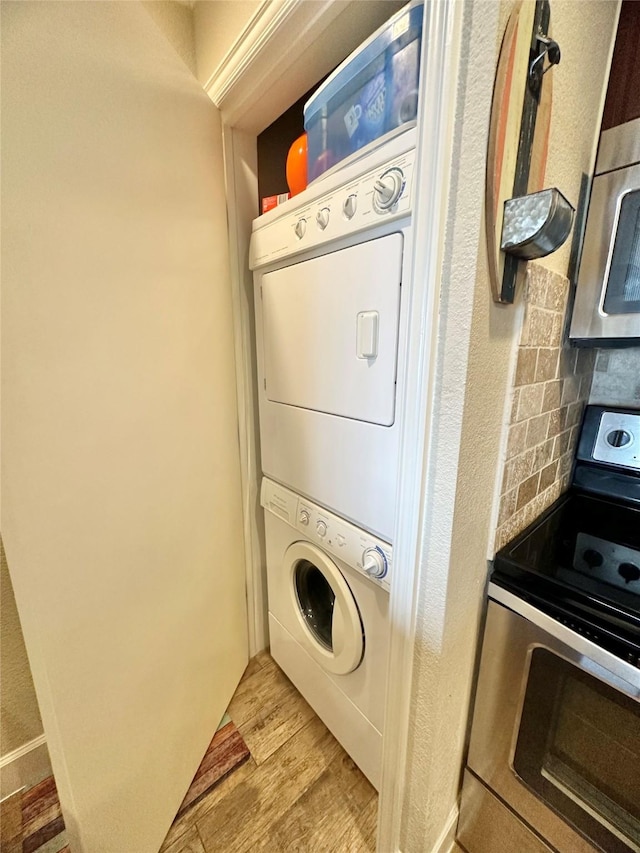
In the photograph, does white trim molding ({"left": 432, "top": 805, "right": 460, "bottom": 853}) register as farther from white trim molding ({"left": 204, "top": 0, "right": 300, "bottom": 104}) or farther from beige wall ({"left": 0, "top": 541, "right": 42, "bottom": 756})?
white trim molding ({"left": 204, "top": 0, "right": 300, "bottom": 104})

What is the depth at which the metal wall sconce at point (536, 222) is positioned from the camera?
519mm

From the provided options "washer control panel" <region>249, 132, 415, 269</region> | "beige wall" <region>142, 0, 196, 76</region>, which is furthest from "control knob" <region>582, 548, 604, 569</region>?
"beige wall" <region>142, 0, 196, 76</region>

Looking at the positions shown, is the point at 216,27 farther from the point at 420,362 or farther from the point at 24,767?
the point at 24,767

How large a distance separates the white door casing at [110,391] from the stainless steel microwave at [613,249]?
105 cm

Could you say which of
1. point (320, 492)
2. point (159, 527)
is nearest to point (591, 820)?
point (320, 492)

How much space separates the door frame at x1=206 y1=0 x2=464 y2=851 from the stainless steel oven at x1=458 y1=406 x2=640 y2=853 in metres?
0.23

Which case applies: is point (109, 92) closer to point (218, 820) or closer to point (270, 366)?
point (270, 366)

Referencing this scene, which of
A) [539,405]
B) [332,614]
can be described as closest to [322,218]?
[539,405]

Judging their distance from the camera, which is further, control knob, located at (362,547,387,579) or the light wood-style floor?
the light wood-style floor

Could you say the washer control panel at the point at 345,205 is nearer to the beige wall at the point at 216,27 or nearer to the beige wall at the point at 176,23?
the beige wall at the point at 216,27

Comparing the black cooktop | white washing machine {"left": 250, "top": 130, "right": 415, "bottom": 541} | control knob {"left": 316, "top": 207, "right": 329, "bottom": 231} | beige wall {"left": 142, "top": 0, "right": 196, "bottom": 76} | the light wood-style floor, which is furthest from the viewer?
beige wall {"left": 142, "top": 0, "right": 196, "bottom": 76}

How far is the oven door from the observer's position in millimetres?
633

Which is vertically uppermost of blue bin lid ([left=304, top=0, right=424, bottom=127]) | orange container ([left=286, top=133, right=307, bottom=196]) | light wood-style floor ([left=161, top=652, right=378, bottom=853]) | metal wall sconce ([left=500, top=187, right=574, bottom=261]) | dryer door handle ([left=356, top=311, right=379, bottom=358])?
blue bin lid ([left=304, top=0, right=424, bottom=127])

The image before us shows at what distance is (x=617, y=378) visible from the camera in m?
1.15
